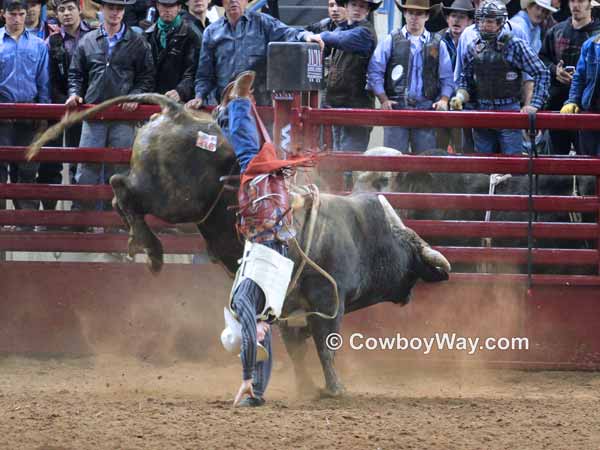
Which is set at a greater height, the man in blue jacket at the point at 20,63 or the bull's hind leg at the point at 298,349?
the man in blue jacket at the point at 20,63

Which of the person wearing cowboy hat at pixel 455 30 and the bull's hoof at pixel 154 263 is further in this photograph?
the person wearing cowboy hat at pixel 455 30

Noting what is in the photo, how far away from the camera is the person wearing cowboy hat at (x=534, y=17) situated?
995cm

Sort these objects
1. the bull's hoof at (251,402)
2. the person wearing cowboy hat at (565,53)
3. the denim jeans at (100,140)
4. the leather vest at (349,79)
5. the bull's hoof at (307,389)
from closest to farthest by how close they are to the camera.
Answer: the bull's hoof at (251,402), the bull's hoof at (307,389), the denim jeans at (100,140), the leather vest at (349,79), the person wearing cowboy hat at (565,53)

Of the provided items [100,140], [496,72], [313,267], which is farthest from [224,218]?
[496,72]

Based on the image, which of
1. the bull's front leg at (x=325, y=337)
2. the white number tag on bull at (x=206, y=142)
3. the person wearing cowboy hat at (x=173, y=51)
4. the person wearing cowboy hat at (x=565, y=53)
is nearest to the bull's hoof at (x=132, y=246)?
the white number tag on bull at (x=206, y=142)

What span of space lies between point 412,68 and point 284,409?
12.7 feet

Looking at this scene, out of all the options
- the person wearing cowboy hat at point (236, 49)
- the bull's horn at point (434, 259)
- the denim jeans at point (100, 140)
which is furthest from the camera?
the person wearing cowboy hat at point (236, 49)

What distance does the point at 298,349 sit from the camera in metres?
6.47

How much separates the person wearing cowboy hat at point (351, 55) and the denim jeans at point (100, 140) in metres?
1.75

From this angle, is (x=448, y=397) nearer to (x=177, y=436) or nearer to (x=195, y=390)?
Answer: (x=195, y=390)

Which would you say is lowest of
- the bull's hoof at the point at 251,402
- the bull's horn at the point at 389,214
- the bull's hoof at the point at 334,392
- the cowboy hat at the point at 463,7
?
the bull's hoof at the point at 334,392

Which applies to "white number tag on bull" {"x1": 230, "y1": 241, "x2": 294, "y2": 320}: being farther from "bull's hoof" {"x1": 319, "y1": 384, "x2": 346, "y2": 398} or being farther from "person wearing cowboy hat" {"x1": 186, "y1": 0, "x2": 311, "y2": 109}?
"person wearing cowboy hat" {"x1": 186, "y1": 0, "x2": 311, "y2": 109}

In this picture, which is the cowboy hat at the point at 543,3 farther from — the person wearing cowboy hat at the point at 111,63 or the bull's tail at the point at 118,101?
the bull's tail at the point at 118,101

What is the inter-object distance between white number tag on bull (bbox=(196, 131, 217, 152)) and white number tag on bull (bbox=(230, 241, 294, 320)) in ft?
1.94
